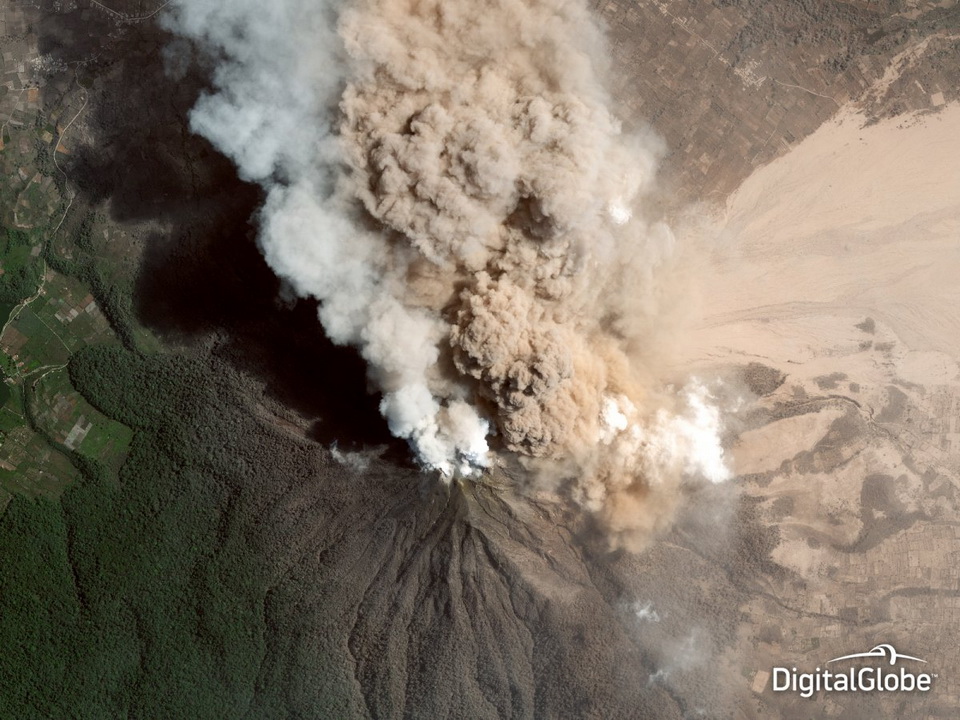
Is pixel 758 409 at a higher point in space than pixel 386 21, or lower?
lower

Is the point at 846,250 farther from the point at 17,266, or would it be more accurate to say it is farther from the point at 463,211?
the point at 17,266

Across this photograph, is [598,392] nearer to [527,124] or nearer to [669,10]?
[527,124]

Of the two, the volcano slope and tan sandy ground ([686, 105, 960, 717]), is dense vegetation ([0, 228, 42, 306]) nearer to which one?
the volcano slope

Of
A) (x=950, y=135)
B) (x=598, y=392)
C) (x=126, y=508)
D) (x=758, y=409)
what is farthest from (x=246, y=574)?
(x=950, y=135)

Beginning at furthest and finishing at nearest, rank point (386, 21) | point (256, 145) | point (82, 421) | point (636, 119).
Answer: point (82, 421) < point (636, 119) < point (256, 145) < point (386, 21)

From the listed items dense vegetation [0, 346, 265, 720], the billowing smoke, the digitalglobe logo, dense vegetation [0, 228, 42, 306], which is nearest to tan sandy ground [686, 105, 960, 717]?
the digitalglobe logo

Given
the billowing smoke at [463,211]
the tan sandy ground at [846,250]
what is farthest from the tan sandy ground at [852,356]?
the billowing smoke at [463,211]
